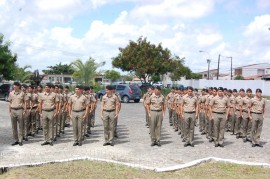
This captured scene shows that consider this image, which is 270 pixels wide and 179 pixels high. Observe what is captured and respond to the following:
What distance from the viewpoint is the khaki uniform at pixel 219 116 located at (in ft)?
36.4

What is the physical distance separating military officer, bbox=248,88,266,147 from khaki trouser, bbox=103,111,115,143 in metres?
4.26

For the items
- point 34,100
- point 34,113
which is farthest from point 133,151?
point 34,100

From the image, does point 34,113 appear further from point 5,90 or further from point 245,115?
point 5,90

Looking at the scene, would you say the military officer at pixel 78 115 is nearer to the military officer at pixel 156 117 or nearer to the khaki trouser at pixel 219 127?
the military officer at pixel 156 117

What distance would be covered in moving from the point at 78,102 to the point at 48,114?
37.6 inches

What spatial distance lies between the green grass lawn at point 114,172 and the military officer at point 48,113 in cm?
281

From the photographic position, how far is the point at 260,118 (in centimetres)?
1141

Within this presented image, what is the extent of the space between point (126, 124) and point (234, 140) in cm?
523

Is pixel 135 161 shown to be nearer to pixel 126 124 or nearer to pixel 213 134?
pixel 213 134

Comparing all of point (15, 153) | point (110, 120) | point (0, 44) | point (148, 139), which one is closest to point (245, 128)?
point (148, 139)

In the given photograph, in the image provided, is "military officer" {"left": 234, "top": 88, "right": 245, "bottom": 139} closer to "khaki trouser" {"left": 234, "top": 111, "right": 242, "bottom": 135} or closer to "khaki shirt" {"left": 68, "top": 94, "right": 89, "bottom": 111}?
"khaki trouser" {"left": 234, "top": 111, "right": 242, "bottom": 135}

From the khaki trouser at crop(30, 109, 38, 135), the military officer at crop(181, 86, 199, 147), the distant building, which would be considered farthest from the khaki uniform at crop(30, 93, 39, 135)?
the distant building

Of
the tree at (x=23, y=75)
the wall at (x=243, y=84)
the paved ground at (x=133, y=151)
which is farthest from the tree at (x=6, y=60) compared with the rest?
the wall at (x=243, y=84)

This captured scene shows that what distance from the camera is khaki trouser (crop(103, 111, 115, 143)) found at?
10789mm
